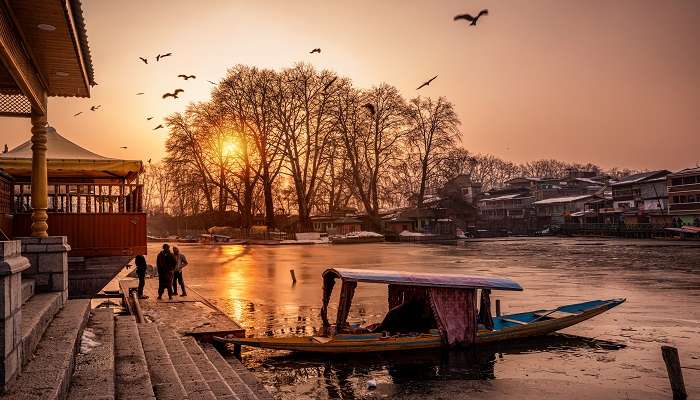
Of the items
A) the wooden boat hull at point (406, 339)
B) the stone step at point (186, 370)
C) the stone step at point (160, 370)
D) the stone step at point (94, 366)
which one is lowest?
the wooden boat hull at point (406, 339)

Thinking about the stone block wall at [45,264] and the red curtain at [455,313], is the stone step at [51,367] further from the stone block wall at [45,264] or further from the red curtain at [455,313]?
the red curtain at [455,313]

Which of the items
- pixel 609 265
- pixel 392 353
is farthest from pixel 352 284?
pixel 609 265

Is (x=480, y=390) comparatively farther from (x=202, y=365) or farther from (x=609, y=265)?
(x=609, y=265)

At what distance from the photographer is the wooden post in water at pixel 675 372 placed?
9102 mm

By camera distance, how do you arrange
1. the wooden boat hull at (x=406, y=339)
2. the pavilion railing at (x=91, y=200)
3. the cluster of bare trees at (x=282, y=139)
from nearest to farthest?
the wooden boat hull at (x=406, y=339) < the pavilion railing at (x=91, y=200) < the cluster of bare trees at (x=282, y=139)

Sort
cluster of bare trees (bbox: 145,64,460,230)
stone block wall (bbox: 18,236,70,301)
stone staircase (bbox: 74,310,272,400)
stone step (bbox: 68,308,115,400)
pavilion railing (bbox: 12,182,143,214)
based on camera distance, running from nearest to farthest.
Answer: stone step (bbox: 68,308,115,400) → stone staircase (bbox: 74,310,272,400) → stone block wall (bbox: 18,236,70,301) → pavilion railing (bbox: 12,182,143,214) → cluster of bare trees (bbox: 145,64,460,230)

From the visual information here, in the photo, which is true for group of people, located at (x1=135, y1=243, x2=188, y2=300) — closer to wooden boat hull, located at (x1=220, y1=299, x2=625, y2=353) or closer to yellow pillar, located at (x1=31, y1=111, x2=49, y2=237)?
wooden boat hull, located at (x1=220, y1=299, x2=625, y2=353)

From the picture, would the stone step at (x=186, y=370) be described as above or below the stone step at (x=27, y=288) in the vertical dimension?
below

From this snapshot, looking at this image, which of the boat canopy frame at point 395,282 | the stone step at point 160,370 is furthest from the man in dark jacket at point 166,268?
the stone step at point 160,370

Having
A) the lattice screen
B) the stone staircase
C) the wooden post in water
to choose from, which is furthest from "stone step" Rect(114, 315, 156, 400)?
the wooden post in water

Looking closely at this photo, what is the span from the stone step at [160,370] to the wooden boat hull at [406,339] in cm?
208

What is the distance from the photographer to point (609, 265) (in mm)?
33375

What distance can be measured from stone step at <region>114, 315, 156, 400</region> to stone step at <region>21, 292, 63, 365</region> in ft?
3.18

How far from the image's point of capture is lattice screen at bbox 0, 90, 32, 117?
8578 mm
